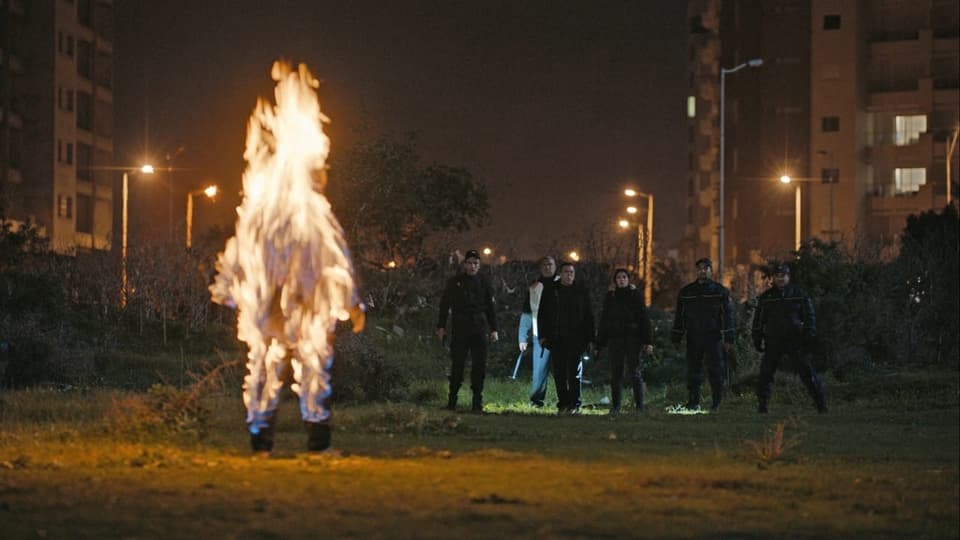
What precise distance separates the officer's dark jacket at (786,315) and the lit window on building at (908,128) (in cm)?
7751

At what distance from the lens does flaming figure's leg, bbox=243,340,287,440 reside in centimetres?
1382

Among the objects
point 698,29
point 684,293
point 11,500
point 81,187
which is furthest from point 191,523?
point 698,29

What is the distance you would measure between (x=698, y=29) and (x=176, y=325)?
93.6 m

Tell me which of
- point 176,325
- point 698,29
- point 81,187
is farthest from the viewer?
point 698,29

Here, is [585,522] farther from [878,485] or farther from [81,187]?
[81,187]

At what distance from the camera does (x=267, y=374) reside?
1382 centimetres

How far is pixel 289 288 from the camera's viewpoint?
1377cm

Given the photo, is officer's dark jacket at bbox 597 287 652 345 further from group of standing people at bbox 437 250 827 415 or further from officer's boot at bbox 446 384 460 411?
officer's boot at bbox 446 384 460 411

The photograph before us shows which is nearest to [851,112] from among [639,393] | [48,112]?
[48,112]

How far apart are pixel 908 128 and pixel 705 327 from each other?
78057mm

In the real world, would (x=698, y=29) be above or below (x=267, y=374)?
above

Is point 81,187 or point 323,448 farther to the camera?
point 81,187

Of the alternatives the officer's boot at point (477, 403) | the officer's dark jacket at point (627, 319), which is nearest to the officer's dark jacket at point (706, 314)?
the officer's dark jacket at point (627, 319)

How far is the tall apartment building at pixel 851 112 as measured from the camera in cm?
9488
